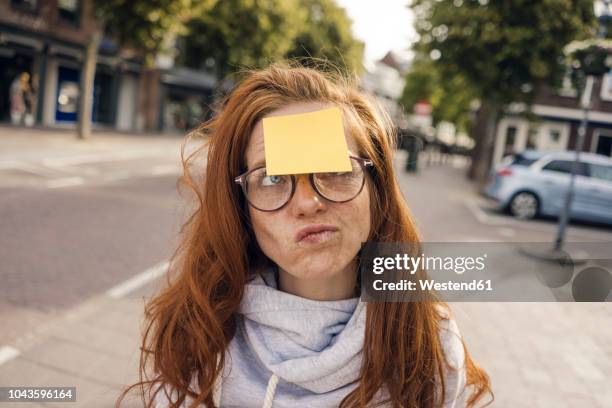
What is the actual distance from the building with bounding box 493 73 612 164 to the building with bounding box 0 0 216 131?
11.1m

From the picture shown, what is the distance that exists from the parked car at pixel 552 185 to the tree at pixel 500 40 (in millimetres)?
3672

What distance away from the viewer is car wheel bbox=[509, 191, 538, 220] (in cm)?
1144

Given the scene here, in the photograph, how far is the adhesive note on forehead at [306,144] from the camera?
119 cm

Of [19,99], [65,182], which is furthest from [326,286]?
[19,99]

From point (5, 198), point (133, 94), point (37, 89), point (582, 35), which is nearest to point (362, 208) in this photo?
point (5, 198)

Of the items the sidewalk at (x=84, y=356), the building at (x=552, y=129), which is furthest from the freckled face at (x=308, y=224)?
the building at (x=552, y=129)

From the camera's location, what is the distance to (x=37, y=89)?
20.2m

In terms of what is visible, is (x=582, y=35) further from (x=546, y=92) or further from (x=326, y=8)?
(x=326, y=8)

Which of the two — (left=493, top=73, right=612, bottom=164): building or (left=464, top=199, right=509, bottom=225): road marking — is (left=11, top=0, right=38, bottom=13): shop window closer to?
(left=464, top=199, right=509, bottom=225): road marking

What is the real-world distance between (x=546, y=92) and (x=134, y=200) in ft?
44.2

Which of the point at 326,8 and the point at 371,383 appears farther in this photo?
the point at 326,8

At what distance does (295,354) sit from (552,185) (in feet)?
36.6

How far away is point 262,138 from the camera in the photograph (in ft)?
4.38

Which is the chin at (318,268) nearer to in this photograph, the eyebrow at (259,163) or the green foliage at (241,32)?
the eyebrow at (259,163)
